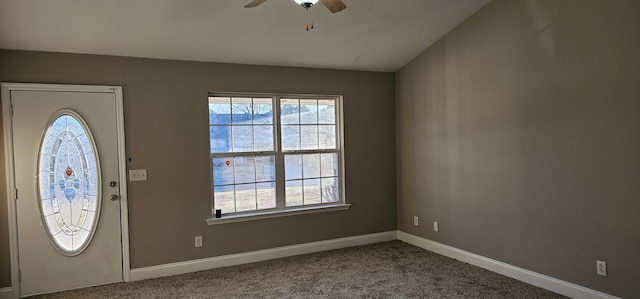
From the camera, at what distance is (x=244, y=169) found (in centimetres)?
438

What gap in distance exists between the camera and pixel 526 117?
3490 mm

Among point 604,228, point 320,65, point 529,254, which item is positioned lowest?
point 529,254

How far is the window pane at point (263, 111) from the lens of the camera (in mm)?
4438

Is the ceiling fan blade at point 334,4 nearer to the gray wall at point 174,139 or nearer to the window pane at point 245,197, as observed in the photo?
the gray wall at point 174,139

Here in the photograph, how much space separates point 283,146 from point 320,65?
3.47 feet

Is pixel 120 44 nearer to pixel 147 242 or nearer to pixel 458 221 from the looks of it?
pixel 147 242

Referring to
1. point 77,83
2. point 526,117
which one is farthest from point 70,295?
point 526,117

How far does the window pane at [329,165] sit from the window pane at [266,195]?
67 centimetres

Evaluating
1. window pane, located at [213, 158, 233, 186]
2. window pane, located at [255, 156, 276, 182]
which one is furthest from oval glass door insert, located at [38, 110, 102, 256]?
window pane, located at [255, 156, 276, 182]

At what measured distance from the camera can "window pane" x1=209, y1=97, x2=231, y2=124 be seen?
4.23 m

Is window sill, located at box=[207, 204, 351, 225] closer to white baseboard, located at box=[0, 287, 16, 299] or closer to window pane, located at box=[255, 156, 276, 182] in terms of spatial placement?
window pane, located at box=[255, 156, 276, 182]

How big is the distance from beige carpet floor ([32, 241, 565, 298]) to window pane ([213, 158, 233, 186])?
36.6 inches

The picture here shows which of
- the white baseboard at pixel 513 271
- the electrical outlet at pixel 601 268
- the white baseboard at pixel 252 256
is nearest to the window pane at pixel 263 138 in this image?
the white baseboard at pixel 252 256

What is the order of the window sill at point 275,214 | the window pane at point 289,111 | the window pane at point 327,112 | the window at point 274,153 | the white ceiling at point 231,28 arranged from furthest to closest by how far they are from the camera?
the window pane at point 327,112 < the window pane at point 289,111 < the window at point 274,153 < the window sill at point 275,214 < the white ceiling at point 231,28
